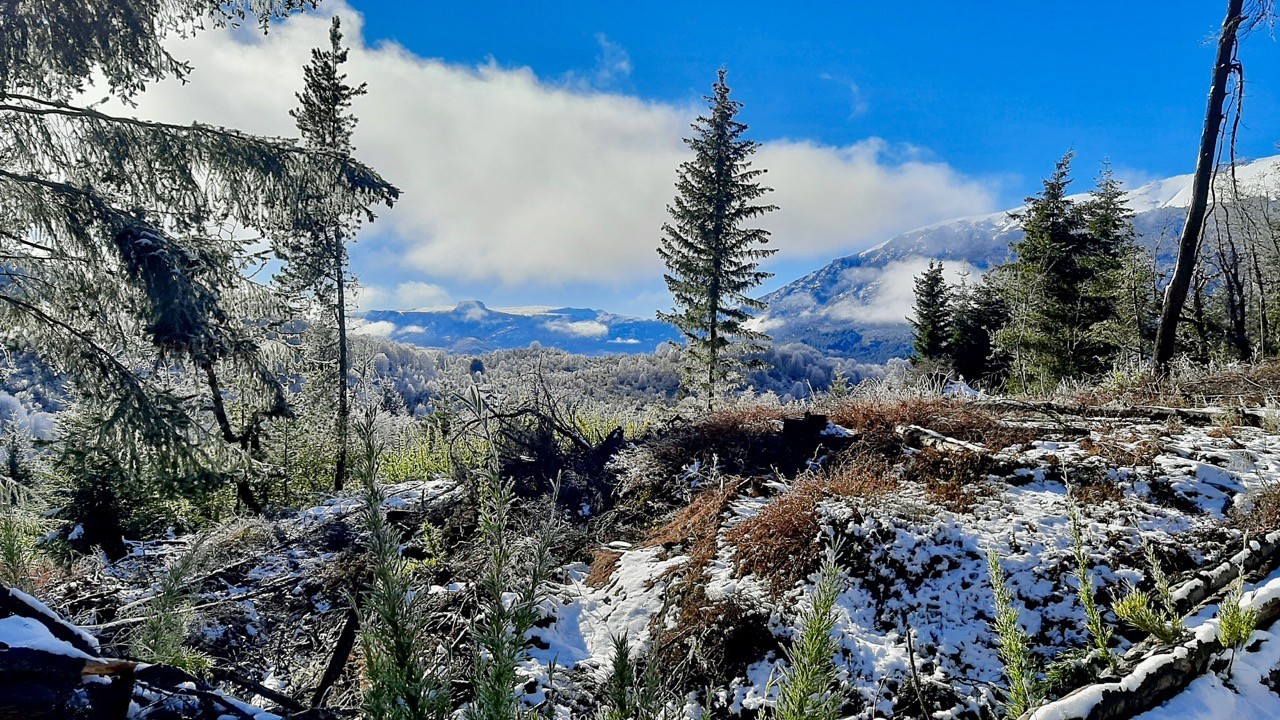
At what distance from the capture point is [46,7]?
14.5ft

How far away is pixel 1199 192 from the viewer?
28.5 feet

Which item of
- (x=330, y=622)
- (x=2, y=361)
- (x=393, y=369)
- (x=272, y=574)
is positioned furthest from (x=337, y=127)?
(x=393, y=369)

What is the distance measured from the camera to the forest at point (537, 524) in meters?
1.39

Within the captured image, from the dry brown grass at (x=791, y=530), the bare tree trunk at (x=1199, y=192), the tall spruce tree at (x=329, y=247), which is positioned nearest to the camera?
the dry brown grass at (x=791, y=530)

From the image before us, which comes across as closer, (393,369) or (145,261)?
(145,261)

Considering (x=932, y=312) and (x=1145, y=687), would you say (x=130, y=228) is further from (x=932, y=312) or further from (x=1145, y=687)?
(x=932, y=312)

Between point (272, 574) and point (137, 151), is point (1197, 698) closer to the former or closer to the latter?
point (272, 574)

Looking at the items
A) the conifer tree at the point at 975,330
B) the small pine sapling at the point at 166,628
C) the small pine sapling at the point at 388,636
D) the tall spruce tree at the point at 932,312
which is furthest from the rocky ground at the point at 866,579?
the tall spruce tree at the point at 932,312

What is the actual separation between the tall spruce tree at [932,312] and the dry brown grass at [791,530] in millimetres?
32416

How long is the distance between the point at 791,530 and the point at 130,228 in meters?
5.84

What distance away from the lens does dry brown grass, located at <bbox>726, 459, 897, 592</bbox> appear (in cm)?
360

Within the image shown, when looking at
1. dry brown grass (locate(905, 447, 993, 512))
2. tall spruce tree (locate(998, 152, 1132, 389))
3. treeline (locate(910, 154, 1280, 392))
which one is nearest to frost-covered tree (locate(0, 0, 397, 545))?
dry brown grass (locate(905, 447, 993, 512))

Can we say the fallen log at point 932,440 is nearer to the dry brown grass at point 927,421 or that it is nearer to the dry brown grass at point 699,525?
the dry brown grass at point 927,421

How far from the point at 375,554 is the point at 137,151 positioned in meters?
6.05
